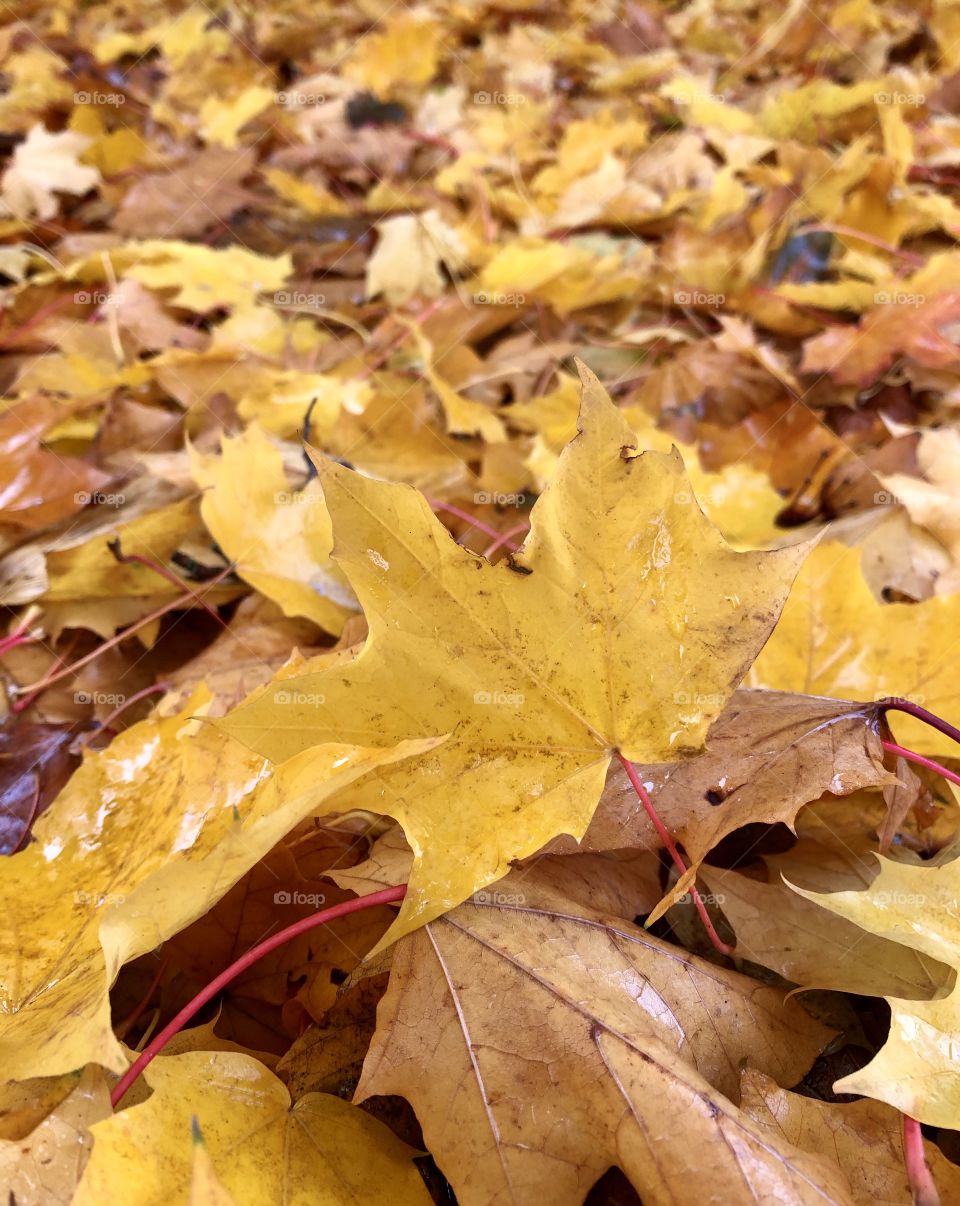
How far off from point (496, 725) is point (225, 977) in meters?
0.24

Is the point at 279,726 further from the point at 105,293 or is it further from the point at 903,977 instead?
the point at 105,293

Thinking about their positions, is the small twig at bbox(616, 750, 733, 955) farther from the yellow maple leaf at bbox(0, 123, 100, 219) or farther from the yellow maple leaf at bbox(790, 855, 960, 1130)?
the yellow maple leaf at bbox(0, 123, 100, 219)

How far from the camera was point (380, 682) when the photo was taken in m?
0.57

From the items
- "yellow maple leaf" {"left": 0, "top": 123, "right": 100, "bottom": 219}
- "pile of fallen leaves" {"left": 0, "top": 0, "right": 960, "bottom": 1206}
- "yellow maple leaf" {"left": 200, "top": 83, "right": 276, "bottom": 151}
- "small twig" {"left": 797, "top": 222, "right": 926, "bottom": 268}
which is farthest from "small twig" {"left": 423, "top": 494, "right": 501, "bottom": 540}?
"yellow maple leaf" {"left": 200, "top": 83, "right": 276, "bottom": 151}

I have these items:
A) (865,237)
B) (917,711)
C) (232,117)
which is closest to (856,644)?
(917,711)

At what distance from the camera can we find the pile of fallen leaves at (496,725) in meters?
0.49

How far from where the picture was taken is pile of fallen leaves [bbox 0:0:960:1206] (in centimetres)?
49

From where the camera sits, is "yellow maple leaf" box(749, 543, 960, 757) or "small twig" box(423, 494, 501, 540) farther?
"small twig" box(423, 494, 501, 540)

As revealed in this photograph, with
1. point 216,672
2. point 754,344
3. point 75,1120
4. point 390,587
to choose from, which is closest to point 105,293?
point 216,672

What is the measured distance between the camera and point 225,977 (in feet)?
1.78

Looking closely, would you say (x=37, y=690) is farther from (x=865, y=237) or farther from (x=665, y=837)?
(x=865, y=237)

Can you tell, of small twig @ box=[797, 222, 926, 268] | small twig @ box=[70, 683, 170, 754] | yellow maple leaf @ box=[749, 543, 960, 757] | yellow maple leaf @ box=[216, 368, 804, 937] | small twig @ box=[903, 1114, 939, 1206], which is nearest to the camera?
small twig @ box=[903, 1114, 939, 1206]

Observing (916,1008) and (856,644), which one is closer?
(916,1008)

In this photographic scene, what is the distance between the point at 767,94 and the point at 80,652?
2245 mm
